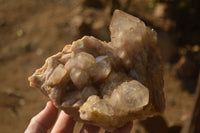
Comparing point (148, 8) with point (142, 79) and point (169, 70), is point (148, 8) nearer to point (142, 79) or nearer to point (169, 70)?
point (169, 70)

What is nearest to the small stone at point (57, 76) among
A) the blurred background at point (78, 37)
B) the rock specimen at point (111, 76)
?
the rock specimen at point (111, 76)

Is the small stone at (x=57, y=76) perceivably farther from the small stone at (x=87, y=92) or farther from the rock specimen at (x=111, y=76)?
the small stone at (x=87, y=92)

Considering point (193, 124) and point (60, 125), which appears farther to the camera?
point (193, 124)

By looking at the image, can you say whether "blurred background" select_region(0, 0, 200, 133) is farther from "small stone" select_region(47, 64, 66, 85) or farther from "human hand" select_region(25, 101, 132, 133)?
"small stone" select_region(47, 64, 66, 85)

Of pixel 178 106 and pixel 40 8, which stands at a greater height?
pixel 40 8

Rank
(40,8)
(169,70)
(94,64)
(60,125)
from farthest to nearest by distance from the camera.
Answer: (40,8), (169,70), (60,125), (94,64)

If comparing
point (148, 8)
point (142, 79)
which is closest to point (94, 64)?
point (142, 79)

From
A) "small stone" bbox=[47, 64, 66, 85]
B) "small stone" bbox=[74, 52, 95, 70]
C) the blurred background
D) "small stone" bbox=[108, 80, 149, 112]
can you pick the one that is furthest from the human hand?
the blurred background

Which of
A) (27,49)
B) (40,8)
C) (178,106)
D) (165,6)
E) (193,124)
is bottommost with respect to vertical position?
(178,106)
